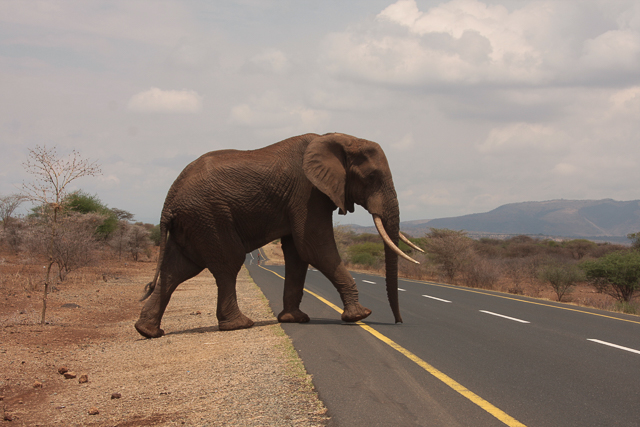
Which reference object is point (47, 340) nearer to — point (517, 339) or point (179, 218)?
point (179, 218)

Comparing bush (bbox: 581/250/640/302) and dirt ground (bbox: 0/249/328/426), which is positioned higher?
bush (bbox: 581/250/640/302)

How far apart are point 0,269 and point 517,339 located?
21682mm

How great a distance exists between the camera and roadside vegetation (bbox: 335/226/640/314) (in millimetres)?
18609

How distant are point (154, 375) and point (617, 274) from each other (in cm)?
1839

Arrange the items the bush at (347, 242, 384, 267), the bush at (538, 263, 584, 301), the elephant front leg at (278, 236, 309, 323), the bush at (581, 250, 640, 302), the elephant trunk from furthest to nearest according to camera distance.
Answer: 1. the bush at (347, 242, 384, 267)
2. the bush at (538, 263, 584, 301)
3. the bush at (581, 250, 640, 302)
4. the elephant front leg at (278, 236, 309, 323)
5. the elephant trunk

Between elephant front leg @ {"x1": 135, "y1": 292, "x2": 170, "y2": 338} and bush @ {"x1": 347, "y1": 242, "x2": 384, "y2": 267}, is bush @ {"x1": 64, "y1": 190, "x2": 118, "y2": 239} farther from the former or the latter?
elephant front leg @ {"x1": 135, "y1": 292, "x2": 170, "y2": 338}

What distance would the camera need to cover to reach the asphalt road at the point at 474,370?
4000 mm

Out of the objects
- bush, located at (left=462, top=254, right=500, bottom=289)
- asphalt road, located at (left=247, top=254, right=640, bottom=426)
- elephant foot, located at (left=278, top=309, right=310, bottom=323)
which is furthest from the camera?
bush, located at (left=462, top=254, right=500, bottom=289)

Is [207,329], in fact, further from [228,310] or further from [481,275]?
[481,275]

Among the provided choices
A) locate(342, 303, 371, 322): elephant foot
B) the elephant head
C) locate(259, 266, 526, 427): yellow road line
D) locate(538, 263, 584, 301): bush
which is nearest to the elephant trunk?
the elephant head

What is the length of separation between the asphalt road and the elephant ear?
216 cm

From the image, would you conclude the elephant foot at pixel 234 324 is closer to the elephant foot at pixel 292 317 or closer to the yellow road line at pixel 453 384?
the elephant foot at pixel 292 317

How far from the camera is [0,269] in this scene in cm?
2153

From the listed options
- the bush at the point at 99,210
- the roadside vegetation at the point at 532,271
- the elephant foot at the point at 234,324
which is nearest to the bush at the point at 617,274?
the roadside vegetation at the point at 532,271
